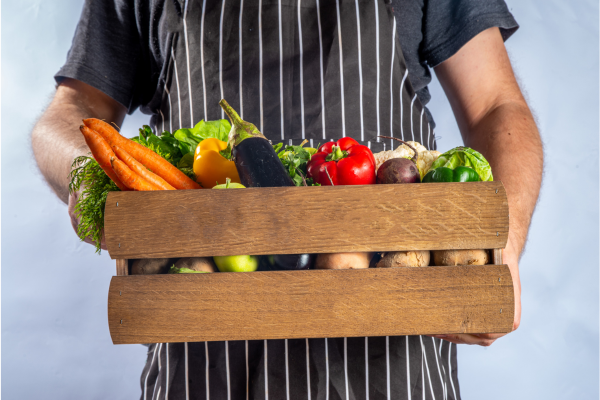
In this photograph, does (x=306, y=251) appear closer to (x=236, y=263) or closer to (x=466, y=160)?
(x=236, y=263)

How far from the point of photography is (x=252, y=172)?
638 millimetres

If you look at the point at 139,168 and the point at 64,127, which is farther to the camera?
the point at 64,127

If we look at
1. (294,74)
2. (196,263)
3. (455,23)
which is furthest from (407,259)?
(455,23)

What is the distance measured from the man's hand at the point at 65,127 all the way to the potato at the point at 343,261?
1.93 ft

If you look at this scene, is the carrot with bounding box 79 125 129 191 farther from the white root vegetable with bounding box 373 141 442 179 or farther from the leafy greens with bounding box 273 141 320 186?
the white root vegetable with bounding box 373 141 442 179

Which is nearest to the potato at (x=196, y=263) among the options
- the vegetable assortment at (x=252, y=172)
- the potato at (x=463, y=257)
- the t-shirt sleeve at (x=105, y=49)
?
the vegetable assortment at (x=252, y=172)

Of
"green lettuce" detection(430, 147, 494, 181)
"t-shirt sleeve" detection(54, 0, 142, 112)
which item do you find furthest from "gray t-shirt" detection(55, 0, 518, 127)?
"green lettuce" detection(430, 147, 494, 181)

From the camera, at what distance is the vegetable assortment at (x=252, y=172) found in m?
0.60

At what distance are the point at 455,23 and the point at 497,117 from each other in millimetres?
258

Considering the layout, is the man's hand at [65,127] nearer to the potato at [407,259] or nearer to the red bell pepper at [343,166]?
the red bell pepper at [343,166]

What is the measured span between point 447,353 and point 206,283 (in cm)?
65

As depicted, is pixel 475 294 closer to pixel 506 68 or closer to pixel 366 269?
pixel 366 269

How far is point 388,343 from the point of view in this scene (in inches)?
33.1

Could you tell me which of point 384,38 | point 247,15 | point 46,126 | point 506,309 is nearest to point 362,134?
point 384,38
